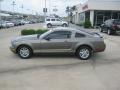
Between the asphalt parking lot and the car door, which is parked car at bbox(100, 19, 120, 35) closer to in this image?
the asphalt parking lot

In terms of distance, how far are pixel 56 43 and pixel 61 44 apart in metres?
0.24

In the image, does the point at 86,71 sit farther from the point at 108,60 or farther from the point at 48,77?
the point at 108,60

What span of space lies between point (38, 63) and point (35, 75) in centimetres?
203

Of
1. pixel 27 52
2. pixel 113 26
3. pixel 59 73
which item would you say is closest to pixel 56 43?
pixel 27 52

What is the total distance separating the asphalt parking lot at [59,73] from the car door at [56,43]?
460mm

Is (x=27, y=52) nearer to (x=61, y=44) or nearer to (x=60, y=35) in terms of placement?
(x=61, y=44)

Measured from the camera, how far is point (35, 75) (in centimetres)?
853

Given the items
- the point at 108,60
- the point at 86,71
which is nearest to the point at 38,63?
the point at 86,71

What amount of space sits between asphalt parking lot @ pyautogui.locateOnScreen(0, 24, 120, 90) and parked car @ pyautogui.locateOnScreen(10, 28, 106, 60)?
372 mm

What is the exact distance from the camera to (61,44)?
38.0 feet

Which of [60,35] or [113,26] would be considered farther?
[113,26]

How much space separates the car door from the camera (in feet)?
37.9

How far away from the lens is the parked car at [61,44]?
37.9ft

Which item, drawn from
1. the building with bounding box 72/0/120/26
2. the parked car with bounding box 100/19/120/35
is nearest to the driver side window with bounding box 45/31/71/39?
the parked car with bounding box 100/19/120/35
